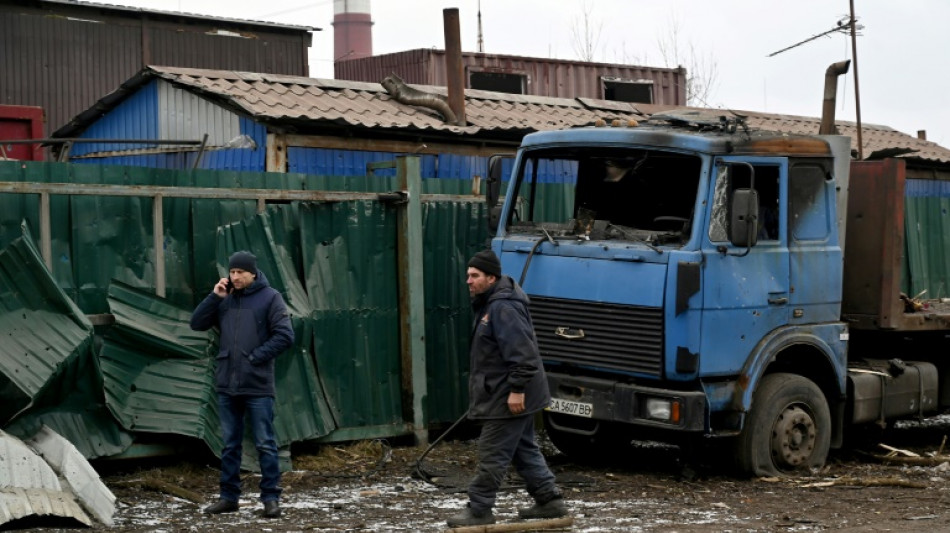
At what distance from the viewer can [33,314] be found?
880cm

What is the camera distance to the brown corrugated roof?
14.9 meters

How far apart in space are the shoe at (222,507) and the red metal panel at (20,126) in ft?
31.5

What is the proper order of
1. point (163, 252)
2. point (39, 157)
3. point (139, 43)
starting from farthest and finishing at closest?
point (139, 43), point (39, 157), point (163, 252)

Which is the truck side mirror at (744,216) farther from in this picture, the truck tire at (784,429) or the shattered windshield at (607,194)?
the truck tire at (784,429)

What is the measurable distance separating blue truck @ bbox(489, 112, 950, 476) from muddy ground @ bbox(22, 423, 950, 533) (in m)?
0.40

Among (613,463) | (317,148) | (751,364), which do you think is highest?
(317,148)

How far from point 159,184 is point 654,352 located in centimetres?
393

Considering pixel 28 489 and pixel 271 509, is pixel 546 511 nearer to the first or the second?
pixel 271 509

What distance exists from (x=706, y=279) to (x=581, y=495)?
1.82 metres

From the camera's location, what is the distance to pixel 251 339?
852cm

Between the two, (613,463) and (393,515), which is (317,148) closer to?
(613,463)

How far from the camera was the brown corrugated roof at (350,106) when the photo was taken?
14945 millimetres

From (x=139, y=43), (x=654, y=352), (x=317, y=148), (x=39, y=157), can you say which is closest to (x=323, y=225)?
(x=654, y=352)

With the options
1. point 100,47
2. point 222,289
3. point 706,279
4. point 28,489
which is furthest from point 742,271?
point 100,47
